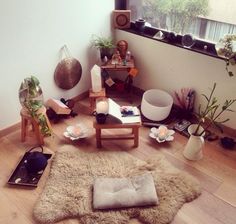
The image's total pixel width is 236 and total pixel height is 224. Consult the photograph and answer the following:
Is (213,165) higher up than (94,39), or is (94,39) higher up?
(94,39)

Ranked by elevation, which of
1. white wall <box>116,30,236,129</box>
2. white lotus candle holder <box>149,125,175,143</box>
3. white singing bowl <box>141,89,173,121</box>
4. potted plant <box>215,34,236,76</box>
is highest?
potted plant <box>215,34,236,76</box>

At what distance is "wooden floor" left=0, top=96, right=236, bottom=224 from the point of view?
5.03 feet

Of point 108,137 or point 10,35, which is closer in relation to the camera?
point 10,35

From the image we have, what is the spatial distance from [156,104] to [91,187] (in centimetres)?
100

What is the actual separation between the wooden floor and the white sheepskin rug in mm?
50

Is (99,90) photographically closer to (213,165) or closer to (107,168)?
(107,168)

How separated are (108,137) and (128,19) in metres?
1.06

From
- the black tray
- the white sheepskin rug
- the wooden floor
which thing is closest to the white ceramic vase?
the wooden floor

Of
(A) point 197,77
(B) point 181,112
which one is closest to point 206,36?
(A) point 197,77

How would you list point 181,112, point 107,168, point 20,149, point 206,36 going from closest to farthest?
1. point 107,168
2. point 20,149
3. point 206,36
4. point 181,112

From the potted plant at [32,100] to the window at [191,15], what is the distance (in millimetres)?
1127

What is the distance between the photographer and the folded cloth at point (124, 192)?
1.54m

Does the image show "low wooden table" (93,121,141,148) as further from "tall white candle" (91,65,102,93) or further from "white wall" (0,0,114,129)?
"white wall" (0,0,114,129)

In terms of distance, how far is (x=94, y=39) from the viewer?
2375 millimetres
